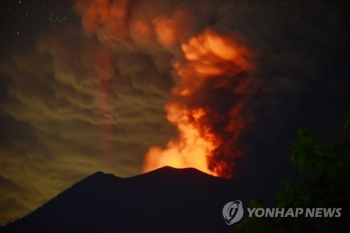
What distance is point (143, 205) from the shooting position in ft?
167

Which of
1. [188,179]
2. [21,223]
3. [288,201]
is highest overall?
[188,179]

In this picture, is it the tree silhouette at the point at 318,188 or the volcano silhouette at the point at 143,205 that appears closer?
the tree silhouette at the point at 318,188

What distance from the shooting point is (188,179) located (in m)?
56.7

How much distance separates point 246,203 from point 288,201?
1654 inches

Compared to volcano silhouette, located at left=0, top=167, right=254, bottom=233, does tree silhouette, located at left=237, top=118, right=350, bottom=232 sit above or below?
below

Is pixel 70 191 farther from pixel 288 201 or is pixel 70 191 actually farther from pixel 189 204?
pixel 288 201

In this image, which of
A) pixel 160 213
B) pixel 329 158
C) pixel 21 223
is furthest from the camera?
pixel 21 223

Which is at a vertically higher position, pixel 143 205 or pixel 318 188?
pixel 143 205

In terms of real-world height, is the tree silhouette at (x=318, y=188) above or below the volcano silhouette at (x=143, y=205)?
below

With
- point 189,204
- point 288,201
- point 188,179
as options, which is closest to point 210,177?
point 188,179

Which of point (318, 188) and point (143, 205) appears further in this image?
point (143, 205)

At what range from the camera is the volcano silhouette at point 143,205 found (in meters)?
46.7

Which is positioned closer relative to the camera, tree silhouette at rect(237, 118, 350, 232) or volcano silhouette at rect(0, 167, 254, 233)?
tree silhouette at rect(237, 118, 350, 232)

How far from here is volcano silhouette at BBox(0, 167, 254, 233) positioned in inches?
1838
